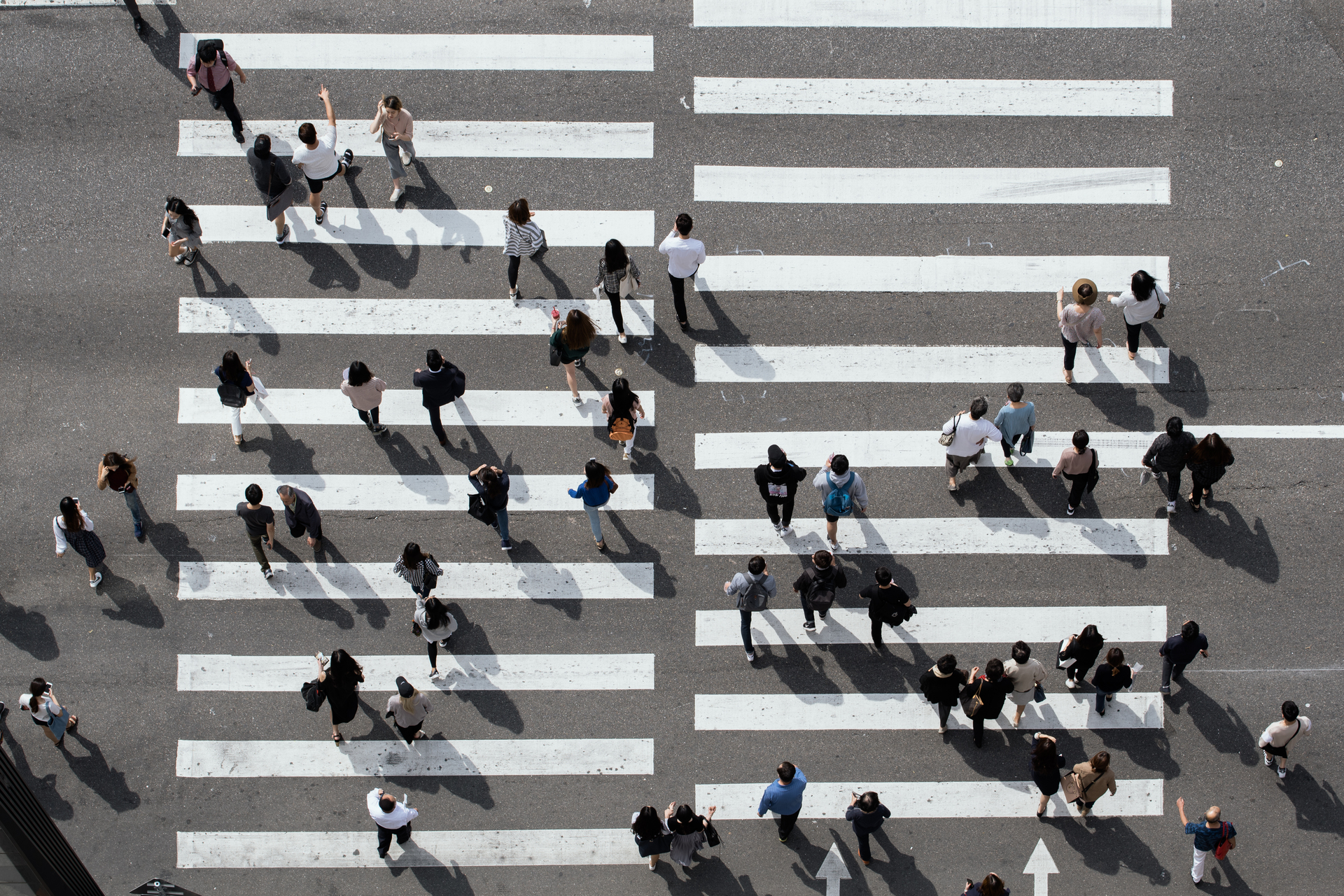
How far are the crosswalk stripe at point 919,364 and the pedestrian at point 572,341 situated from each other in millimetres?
1522

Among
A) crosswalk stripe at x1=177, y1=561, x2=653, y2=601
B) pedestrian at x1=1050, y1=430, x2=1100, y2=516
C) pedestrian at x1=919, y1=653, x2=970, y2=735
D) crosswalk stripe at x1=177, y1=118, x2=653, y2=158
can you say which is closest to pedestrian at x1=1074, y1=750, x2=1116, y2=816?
pedestrian at x1=919, y1=653, x2=970, y2=735

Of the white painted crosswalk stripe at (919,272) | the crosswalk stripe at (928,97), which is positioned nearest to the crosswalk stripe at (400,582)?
the white painted crosswalk stripe at (919,272)

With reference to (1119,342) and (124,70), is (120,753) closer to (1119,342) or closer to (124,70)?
(124,70)

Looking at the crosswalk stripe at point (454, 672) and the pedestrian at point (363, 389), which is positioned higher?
the pedestrian at point (363, 389)

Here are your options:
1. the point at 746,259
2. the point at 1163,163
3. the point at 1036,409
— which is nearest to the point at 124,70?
the point at 746,259

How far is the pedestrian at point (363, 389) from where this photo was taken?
13.5 metres

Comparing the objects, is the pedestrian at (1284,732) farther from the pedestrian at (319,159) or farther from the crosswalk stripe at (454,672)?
the pedestrian at (319,159)

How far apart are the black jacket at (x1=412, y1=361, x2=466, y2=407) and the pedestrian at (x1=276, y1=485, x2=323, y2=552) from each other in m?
1.70

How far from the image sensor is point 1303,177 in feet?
50.7

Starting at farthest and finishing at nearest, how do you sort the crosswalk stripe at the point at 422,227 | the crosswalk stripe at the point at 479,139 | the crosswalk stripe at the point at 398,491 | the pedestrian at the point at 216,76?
the crosswalk stripe at the point at 479,139
the crosswalk stripe at the point at 422,227
the pedestrian at the point at 216,76
the crosswalk stripe at the point at 398,491

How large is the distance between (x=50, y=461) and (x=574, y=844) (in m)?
7.64

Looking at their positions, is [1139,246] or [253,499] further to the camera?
[1139,246]

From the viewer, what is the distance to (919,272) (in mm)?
15133

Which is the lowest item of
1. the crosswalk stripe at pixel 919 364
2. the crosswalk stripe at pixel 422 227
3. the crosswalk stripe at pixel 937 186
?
the crosswalk stripe at pixel 919 364
